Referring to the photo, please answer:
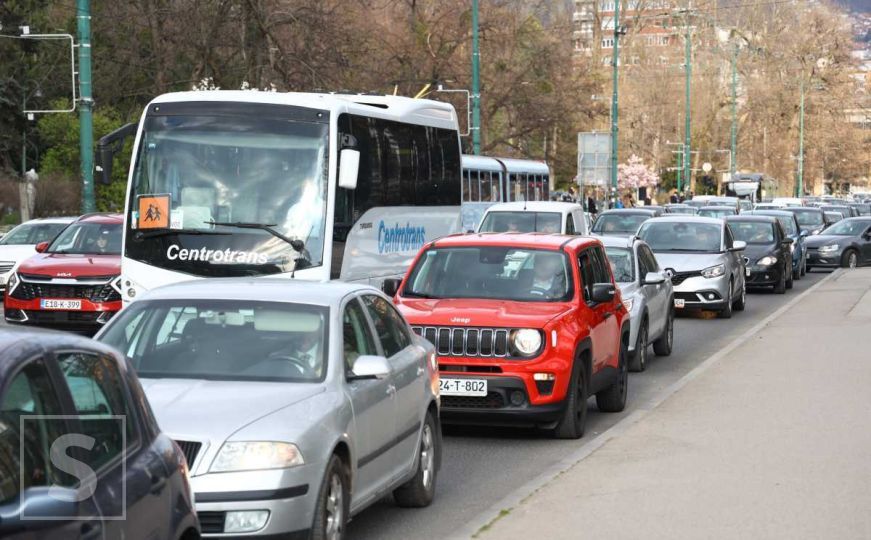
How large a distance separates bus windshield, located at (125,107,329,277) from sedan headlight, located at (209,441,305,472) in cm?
864

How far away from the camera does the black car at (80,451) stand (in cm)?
410

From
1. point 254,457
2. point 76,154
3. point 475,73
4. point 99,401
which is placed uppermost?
point 475,73

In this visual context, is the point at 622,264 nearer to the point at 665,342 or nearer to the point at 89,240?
the point at 665,342

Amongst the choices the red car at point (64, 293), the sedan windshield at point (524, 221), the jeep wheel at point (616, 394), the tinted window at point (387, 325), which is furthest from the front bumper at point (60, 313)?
the tinted window at point (387, 325)

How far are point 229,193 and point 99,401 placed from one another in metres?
10.8

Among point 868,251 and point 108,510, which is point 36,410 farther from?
point 868,251

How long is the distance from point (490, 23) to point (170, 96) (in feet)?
146

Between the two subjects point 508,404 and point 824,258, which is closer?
point 508,404

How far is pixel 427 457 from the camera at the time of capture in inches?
356

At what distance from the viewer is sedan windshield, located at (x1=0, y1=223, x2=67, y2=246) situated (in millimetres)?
27225

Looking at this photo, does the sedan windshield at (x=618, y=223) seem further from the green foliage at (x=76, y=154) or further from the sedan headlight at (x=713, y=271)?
the green foliage at (x=76, y=154)

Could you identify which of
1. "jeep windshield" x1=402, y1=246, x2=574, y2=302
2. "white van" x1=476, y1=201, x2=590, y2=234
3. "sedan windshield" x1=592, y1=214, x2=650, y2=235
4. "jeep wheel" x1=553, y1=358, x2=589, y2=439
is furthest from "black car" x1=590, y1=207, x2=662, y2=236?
"jeep wheel" x1=553, y1=358, x2=589, y2=439

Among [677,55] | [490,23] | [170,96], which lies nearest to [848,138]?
[677,55]

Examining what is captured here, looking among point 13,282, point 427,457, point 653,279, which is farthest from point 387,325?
point 13,282
